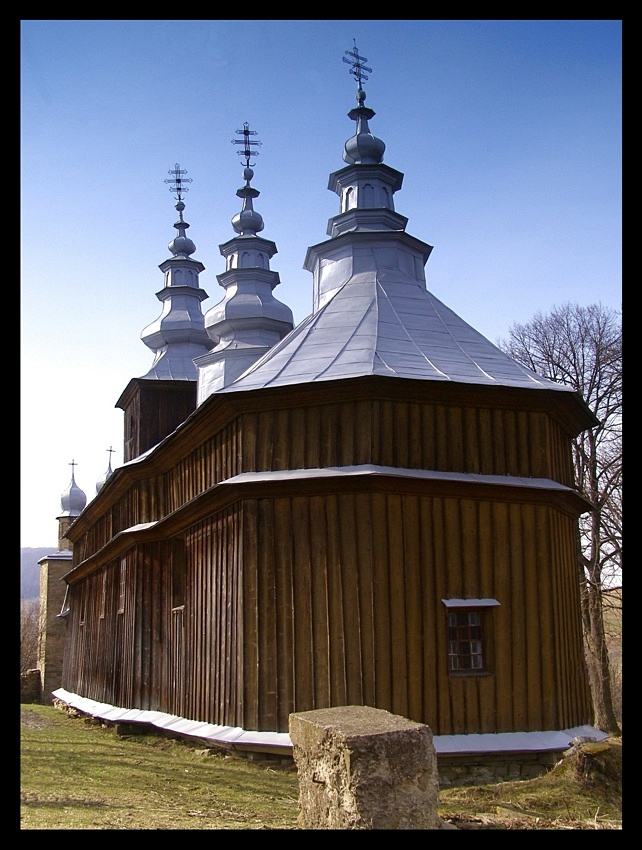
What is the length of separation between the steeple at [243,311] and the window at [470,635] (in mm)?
11040

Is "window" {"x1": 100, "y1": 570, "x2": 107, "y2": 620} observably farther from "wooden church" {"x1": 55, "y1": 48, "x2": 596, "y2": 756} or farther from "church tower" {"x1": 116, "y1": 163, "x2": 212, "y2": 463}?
"wooden church" {"x1": 55, "y1": 48, "x2": 596, "y2": 756}

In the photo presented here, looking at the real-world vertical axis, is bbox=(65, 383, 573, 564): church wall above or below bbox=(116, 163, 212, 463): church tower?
below

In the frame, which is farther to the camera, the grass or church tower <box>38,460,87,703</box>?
church tower <box>38,460,87,703</box>

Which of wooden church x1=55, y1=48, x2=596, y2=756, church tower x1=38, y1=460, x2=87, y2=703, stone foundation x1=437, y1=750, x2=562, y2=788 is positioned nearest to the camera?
stone foundation x1=437, y1=750, x2=562, y2=788

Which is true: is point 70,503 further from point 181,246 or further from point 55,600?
point 181,246

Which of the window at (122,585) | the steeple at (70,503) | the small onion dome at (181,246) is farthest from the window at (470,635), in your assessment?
the steeple at (70,503)

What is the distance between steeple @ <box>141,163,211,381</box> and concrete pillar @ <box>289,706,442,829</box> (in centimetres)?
1854

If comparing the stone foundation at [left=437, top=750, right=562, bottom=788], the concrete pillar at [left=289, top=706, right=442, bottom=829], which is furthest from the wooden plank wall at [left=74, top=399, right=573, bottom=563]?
the concrete pillar at [left=289, top=706, right=442, bottom=829]

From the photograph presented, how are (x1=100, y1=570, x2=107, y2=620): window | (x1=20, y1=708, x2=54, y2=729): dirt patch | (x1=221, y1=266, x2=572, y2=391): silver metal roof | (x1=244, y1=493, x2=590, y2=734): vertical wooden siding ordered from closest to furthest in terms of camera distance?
(x1=244, y1=493, x2=590, y2=734): vertical wooden siding < (x1=221, y1=266, x2=572, y2=391): silver metal roof < (x1=20, y1=708, x2=54, y2=729): dirt patch < (x1=100, y1=570, x2=107, y2=620): window

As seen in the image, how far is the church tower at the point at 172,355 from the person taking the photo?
954 inches

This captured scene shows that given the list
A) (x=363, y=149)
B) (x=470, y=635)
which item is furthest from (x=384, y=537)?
(x=363, y=149)

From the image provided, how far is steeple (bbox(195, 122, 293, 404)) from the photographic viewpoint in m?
23.1
